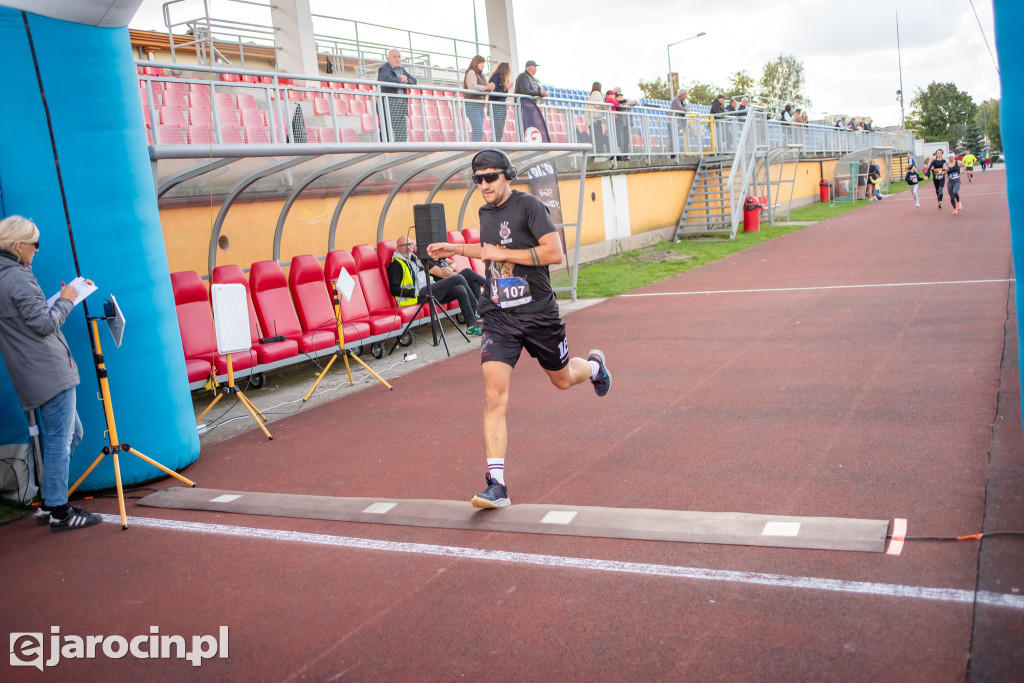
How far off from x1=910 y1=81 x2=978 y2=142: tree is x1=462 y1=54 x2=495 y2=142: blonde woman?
98.5 metres

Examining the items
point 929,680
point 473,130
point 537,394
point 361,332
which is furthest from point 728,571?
point 473,130

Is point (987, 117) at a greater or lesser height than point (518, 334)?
greater

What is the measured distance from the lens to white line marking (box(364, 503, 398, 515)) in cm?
545

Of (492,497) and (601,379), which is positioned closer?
(492,497)

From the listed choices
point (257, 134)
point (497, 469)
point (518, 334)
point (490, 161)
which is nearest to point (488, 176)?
point (490, 161)

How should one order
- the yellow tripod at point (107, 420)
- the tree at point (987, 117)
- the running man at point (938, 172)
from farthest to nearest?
1. the tree at point (987, 117)
2. the running man at point (938, 172)
3. the yellow tripod at point (107, 420)

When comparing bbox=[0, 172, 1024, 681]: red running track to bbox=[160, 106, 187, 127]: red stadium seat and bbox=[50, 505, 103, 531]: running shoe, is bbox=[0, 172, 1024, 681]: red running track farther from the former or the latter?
bbox=[160, 106, 187, 127]: red stadium seat

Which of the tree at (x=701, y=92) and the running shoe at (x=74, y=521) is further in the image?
the tree at (x=701, y=92)

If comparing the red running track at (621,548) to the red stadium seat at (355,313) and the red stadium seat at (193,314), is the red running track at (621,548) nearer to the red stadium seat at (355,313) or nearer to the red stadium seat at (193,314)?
the red stadium seat at (355,313)

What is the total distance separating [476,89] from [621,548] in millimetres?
12546

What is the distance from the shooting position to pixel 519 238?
5402 mm

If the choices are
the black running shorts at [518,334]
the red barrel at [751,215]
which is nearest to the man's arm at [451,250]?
the black running shorts at [518,334]

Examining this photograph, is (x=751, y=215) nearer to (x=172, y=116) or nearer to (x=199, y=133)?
(x=199, y=133)

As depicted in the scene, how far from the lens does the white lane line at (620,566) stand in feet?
11.8
